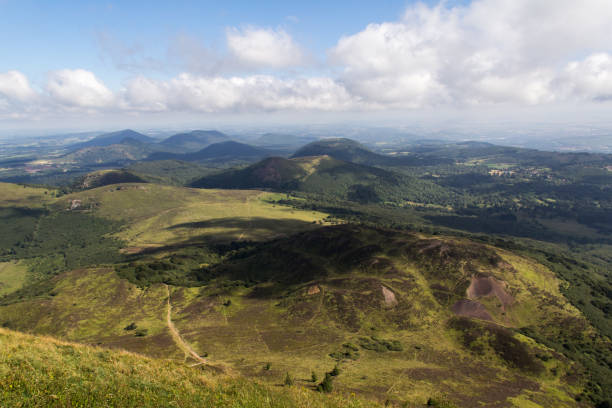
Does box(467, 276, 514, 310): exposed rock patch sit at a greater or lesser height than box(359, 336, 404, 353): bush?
greater

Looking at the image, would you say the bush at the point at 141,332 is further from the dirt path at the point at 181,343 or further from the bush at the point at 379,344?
the bush at the point at 379,344

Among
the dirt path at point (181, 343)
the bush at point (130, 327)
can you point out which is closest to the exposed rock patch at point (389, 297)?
the dirt path at point (181, 343)

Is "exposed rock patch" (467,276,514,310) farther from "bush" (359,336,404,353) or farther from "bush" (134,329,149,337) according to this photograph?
"bush" (134,329,149,337)

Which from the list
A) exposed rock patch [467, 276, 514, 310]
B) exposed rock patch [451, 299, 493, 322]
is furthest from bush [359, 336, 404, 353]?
exposed rock patch [467, 276, 514, 310]

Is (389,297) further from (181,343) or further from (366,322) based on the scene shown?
(181,343)

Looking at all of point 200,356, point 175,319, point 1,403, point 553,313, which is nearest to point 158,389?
point 1,403

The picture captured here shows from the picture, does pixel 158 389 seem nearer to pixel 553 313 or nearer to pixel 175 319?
pixel 175 319

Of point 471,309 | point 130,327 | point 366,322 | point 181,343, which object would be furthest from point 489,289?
point 130,327
